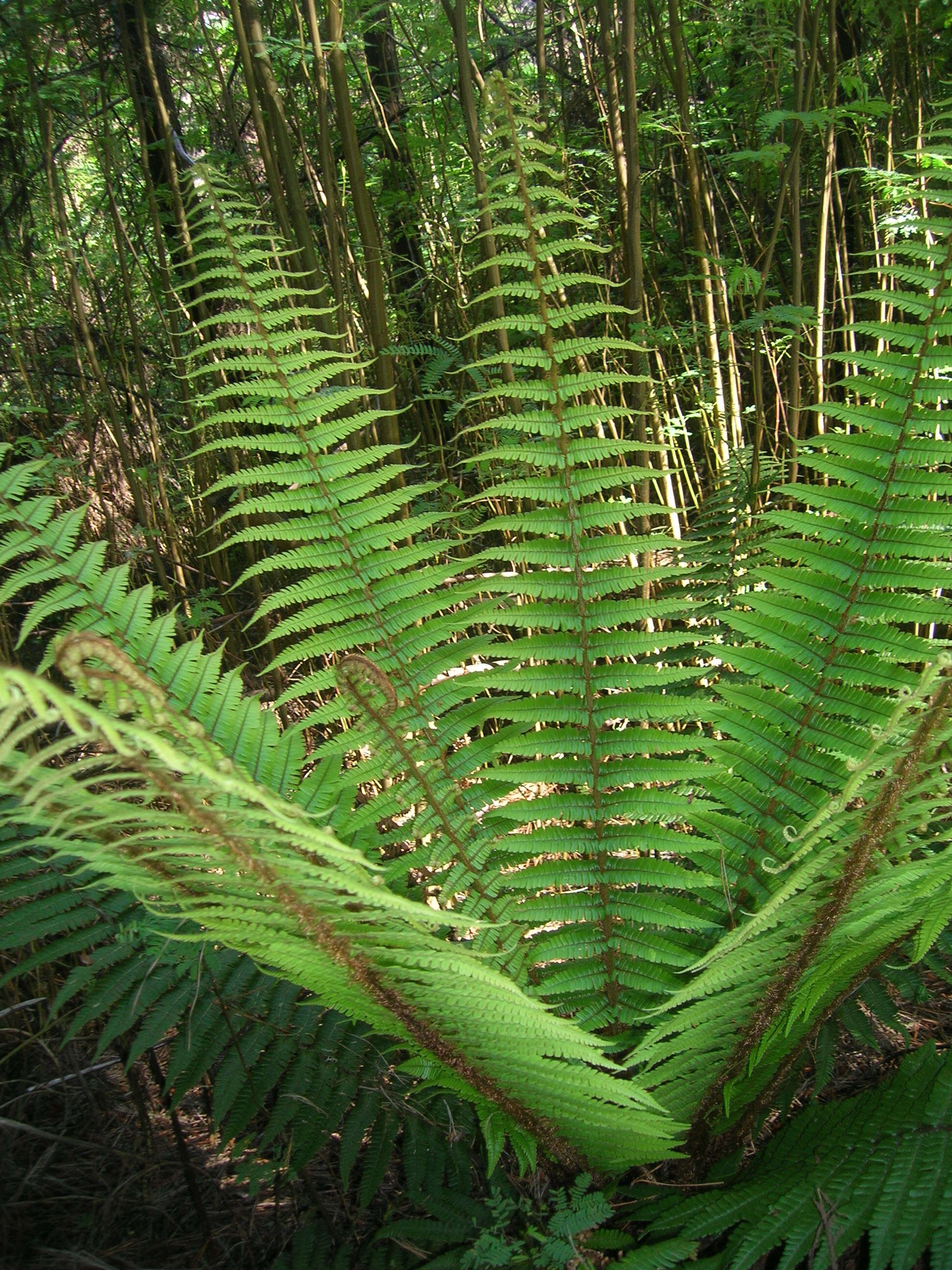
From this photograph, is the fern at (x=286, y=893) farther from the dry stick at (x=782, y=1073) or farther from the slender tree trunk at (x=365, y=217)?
the slender tree trunk at (x=365, y=217)

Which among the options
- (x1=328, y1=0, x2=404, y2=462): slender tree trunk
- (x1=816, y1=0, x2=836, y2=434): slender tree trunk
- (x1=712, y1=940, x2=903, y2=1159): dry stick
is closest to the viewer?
(x1=712, y1=940, x2=903, y2=1159): dry stick

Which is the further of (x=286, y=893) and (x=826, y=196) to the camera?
(x=826, y=196)

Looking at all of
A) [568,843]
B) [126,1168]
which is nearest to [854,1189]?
[568,843]

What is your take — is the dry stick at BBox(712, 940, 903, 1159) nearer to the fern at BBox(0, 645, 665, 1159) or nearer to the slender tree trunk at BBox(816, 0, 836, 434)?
the fern at BBox(0, 645, 665, 1159)

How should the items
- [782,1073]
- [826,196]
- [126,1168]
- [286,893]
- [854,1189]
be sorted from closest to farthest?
[286,893]
[854,1189]
[782,1073]
[126,1168]
[826,196]

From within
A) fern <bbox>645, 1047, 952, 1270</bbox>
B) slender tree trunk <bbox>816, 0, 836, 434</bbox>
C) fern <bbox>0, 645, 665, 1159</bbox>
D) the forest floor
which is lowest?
the forest floor

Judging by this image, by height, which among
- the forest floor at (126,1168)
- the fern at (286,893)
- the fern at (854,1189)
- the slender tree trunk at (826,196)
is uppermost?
the slender tree trunk at (826,196)

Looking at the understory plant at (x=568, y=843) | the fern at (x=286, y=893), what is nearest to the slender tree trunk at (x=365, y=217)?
the understory plant at (x=568, y=843)

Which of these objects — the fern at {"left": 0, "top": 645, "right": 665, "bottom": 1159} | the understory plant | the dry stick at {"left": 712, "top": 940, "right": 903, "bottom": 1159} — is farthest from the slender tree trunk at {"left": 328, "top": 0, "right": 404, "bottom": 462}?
the dry stick at {"left": 712, "top": 940, "right": 903, "bottom": 1159}

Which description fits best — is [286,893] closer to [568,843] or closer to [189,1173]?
[568,843]

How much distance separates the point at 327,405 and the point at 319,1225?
1098 millimetres

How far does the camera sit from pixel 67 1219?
1249 mm

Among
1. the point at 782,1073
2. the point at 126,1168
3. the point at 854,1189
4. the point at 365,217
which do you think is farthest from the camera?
the point at 365,217

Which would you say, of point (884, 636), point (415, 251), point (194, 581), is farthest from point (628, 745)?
point (415, 251)
